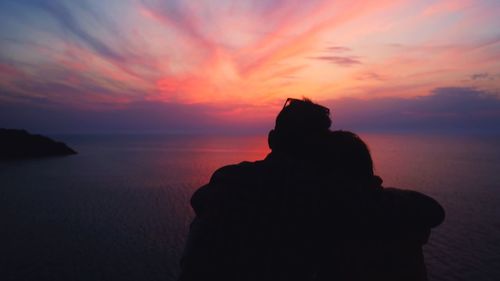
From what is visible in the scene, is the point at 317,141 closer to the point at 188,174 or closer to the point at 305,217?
the point at 305,217

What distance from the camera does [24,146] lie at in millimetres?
67688

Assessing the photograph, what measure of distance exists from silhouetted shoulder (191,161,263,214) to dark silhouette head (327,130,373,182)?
623 mm

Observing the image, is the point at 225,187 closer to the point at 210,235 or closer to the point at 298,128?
the point at 210,235

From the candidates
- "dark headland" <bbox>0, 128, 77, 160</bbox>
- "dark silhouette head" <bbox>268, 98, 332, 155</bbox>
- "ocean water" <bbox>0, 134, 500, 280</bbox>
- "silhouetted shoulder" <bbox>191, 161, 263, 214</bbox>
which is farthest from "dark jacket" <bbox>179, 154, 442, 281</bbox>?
"dark headland" <bbox>0, 128, 77, 160</bbox>

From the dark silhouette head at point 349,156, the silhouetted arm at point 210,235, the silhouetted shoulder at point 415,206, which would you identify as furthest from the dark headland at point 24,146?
the silhouetted shoulder at point 415,206

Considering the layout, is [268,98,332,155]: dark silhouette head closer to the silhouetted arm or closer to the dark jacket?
the dark jacket

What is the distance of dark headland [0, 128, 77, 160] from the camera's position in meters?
64.9

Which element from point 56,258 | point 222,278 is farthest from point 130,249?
point 222,278

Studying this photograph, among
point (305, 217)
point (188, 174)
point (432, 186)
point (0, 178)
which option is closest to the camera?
point (305, 217)

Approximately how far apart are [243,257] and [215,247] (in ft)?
0.64

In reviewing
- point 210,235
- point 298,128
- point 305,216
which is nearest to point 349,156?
point 298,128

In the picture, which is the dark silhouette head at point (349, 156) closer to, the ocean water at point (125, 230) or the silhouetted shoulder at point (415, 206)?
the silhouetted shoulder at point (415, 206)

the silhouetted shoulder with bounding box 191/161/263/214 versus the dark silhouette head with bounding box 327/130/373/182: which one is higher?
the dark silhouette head with bounding box 327/130/373/182

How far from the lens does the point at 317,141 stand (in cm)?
244
